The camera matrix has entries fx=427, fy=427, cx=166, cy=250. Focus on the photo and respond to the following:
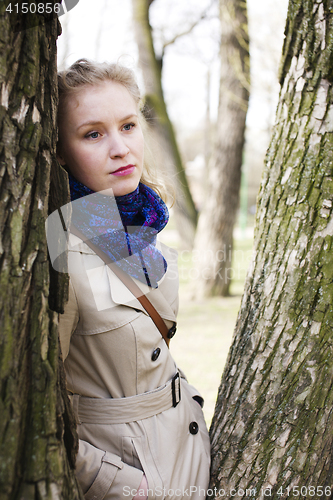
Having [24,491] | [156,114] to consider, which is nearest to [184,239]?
[156,114]

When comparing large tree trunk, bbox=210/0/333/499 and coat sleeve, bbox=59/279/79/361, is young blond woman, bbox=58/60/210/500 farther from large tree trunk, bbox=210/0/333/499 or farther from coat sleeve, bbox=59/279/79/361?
large tree trunk, bbox=210/0/333/499

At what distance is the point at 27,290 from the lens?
1.06m

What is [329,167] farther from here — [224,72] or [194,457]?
[224,72]

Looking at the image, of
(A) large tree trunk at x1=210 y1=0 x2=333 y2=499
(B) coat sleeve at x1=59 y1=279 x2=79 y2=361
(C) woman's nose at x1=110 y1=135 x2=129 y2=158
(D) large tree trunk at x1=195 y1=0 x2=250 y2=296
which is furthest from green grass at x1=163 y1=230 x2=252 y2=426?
(C) woman's nose at x1=110 y1=135 x2=129 y2=158

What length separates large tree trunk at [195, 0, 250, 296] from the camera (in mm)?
7012

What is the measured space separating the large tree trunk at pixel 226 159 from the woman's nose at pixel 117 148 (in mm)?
5784

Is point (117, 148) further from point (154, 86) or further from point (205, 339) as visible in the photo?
point (154, 86)

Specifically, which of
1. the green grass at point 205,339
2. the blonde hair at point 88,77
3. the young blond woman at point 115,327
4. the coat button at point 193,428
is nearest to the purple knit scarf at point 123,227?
the young blond woman at point 115,327

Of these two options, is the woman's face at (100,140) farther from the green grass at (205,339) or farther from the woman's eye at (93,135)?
the green grass at (205,339)

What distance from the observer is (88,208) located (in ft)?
5.19

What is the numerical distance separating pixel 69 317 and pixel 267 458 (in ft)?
2.81

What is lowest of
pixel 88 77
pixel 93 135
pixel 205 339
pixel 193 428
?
pixel 205 339

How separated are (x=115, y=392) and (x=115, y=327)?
0.77ft

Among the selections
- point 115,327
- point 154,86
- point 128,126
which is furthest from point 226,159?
point 115,327
